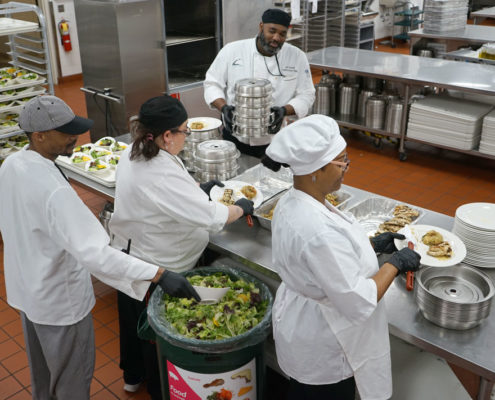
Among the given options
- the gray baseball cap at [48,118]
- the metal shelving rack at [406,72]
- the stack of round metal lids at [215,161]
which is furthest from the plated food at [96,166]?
the metal shelving rack at [406,72]

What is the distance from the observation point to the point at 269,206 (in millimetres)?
2779

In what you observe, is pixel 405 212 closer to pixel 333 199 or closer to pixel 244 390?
pixel 333 199

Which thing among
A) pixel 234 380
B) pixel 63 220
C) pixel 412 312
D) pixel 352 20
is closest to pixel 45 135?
pixel 63 220

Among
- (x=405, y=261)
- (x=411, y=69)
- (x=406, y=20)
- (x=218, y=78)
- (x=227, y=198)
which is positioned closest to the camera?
(x=405, y=261)

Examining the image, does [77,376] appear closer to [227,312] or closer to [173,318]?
[173,318]

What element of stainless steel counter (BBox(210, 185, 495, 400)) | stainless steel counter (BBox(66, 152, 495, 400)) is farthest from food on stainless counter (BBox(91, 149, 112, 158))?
stainless steel counter (BBox(210, 185, 495, 400))

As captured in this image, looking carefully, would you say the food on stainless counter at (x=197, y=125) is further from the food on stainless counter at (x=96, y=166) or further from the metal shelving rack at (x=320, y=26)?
the metal shelving rack at (x=320, y=26)

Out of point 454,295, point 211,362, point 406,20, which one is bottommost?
point 211,362

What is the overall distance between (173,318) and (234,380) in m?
0.36

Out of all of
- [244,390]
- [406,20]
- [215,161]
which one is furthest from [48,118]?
[406,20]

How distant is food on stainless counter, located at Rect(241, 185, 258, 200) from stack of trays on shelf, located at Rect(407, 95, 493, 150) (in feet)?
10.2

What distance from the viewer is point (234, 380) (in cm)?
218

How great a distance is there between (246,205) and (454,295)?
3.32 ft

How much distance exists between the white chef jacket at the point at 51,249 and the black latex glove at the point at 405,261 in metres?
0.95
